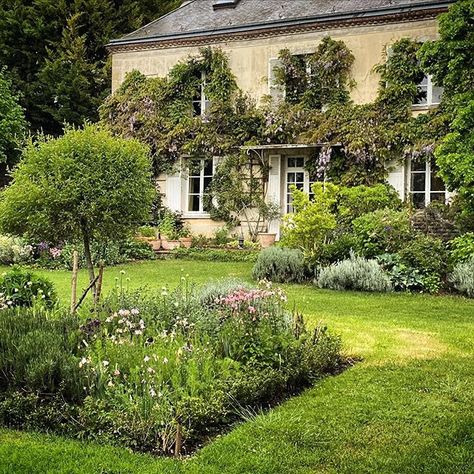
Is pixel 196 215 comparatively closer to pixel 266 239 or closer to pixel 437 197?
pixel 266 239

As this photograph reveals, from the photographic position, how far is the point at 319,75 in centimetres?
1816

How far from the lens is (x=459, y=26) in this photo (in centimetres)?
1277

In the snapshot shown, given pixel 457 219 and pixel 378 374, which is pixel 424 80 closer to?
pixel 457 219

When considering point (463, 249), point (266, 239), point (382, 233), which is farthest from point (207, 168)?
point (463, 249)

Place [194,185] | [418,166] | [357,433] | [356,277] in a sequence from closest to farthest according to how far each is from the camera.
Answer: [357,433] → [356,277] → [418,166] → [194,185]

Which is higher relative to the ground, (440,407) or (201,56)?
(201,56)

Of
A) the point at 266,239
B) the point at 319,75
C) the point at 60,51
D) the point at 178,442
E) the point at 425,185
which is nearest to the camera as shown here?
the point at 178,442

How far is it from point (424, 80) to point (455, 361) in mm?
12592

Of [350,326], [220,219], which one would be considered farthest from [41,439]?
[220,219]

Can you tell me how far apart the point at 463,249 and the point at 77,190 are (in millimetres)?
7107

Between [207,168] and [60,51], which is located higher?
[60,51]

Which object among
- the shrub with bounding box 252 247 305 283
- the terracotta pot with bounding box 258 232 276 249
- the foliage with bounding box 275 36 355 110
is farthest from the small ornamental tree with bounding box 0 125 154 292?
the foliage with bounding box 275 36 355 110

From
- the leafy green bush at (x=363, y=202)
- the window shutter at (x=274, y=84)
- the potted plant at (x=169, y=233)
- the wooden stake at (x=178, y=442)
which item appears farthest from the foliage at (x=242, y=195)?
the wooden stake at (x=178, y=442)

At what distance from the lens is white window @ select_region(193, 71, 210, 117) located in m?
20.0
